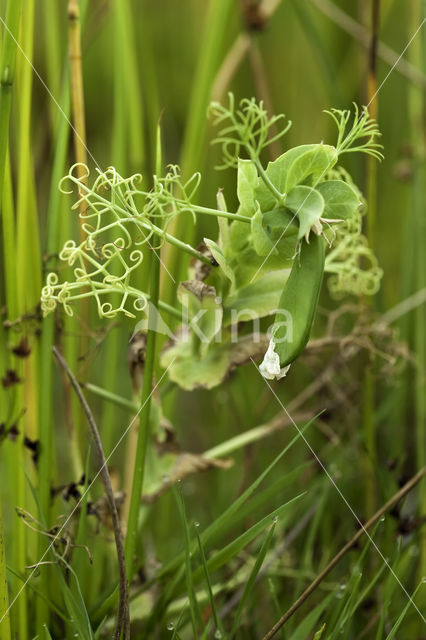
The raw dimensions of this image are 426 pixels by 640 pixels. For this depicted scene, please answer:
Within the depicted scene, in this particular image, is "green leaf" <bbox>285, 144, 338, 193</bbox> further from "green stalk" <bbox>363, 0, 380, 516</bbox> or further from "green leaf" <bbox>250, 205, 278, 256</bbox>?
"green stalk" <bbox>363, 0, 380, 516</bbox>

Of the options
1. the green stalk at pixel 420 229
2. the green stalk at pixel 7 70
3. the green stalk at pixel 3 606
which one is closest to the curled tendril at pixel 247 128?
the green stalk at pixel 7 70

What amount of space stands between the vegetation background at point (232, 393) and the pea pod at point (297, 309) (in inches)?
4.3

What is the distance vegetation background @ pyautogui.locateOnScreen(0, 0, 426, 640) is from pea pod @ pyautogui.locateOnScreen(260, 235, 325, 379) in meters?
0.11

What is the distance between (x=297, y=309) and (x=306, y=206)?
5 centimetres

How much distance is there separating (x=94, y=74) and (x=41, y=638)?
1.23 meters

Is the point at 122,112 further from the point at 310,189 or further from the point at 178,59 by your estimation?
the point at 178,59

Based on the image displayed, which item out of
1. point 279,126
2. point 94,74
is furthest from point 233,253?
point 94,74

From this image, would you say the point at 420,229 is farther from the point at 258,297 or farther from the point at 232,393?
the point at 258,297

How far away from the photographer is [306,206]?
35cm

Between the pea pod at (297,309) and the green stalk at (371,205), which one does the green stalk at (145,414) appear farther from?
the green stalk at (371,205)

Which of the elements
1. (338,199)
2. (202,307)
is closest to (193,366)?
(202,307)

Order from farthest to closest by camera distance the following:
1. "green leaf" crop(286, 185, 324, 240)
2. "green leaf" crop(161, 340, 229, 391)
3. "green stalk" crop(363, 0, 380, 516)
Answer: "green stalk" crop(363, 0, 380, 516)
"green leaf" crop(161, 340, 229, 391)
"green leaf" crop(286, 185, 324, 240)

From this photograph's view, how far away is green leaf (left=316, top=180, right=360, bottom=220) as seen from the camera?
0.36 meters

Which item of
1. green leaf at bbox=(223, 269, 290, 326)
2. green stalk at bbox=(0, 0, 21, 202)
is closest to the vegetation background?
green stalk at bbox=(0, 0, 21, 202)
